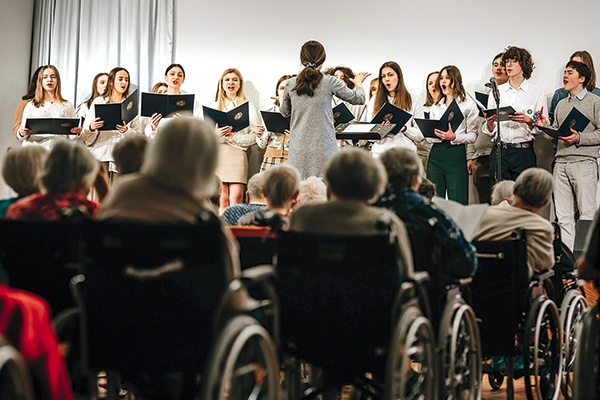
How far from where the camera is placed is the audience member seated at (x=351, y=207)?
2.59 meters

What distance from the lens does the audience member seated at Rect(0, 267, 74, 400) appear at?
1.90 m

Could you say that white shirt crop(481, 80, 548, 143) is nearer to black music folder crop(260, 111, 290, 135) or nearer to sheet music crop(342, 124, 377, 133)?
sheet music crop(342, 124, 377, 133)

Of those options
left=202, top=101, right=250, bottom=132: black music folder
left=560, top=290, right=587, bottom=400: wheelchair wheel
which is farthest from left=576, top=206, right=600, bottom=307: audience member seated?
left=202, top=101, right=250, bottom=132: black music folder

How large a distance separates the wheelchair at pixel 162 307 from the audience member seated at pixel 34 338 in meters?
0.21

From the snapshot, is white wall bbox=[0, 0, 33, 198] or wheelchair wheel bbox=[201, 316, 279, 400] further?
white wall bbox=[0, 0, 33, 198]

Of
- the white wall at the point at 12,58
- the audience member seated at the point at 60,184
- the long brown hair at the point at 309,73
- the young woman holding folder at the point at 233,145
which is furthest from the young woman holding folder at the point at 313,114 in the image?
the white wall at the point at 12,58

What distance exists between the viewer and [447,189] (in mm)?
6875

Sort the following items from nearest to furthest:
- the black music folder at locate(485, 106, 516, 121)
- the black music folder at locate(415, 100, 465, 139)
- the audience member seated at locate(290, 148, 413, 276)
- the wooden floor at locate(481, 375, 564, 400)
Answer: the audience member seated at locate(290, 148, 413, 276) < the wooden floor at locate(481, 375, 564, 400) < the black music folder at locate(485, 106, 516, 121) < the black music folder at locate(415, 100, 465, 139)

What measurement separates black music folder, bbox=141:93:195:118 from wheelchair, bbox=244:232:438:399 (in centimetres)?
419

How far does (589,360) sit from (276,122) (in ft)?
13.7

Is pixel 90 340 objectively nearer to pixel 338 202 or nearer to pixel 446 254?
pixel 338 202

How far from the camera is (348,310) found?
2510mm

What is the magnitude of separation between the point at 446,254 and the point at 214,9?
20.2 feet

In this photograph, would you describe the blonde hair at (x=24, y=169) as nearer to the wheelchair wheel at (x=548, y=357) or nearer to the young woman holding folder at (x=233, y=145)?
the wheelchair wheel at (x=548, y=357)
